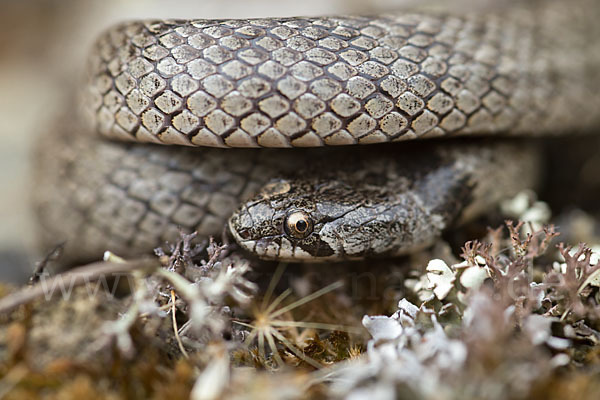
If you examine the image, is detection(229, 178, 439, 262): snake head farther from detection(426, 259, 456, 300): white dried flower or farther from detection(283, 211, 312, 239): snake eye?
detection(426, 259, 456, 300): white dried flower

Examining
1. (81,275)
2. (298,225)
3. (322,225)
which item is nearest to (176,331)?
(81,275)

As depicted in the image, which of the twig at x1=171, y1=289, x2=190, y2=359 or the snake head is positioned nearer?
the twig at x1=171, y1=289, x2=190, y2=359

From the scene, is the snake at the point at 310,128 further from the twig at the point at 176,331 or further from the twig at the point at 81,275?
the twig at the point at 81,275

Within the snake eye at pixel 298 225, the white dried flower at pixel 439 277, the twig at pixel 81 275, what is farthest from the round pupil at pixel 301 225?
the twig at pixel 81 275

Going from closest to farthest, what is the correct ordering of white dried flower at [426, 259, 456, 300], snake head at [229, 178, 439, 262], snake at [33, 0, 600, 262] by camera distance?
white dried flower at [426, 259, 456, 300] → snake at [33, 0, 600, 262] → snake head at [229, 178, 439, 262]

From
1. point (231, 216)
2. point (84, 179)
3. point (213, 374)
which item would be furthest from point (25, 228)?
point (213, 374)

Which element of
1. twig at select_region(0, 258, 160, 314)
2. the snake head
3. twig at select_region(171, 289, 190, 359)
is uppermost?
twig at select_region(0, 258, 160, 314)

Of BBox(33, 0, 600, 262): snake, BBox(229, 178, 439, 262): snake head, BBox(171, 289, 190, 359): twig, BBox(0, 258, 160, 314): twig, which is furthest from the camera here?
BBox(229, 178, 439, 262): snake head

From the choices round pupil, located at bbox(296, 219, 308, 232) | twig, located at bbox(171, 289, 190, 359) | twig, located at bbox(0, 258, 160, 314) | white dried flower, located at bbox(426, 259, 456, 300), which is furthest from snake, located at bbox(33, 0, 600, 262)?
twig, located at bbox(0, 258, 160, 314)
